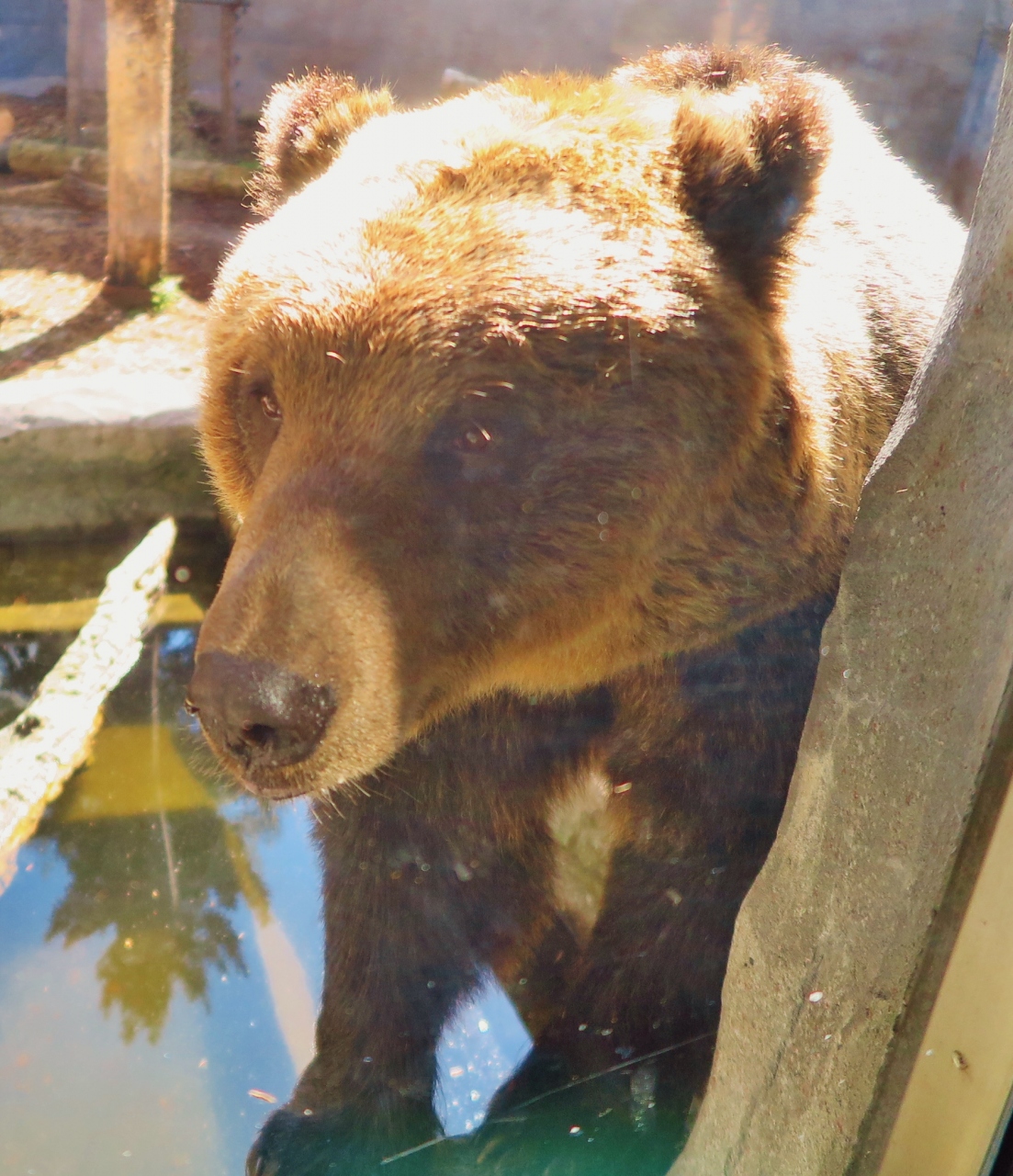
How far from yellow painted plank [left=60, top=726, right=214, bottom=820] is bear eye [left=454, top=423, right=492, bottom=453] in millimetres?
1962

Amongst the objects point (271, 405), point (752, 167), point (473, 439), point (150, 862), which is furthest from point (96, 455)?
point (752, 167)

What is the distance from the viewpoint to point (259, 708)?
4.23 ft

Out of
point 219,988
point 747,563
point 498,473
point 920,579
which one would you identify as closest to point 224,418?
point 498,473

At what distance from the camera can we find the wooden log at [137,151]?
12.1 feet

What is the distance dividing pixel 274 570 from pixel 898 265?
1.23 meters

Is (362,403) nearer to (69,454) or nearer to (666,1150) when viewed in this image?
(666,1150)

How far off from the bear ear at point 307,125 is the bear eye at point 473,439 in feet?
2.28

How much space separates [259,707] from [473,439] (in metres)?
0.42

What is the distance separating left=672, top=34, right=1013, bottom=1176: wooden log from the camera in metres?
1.16

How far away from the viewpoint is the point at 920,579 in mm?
1269

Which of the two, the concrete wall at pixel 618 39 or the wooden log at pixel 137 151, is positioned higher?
the concrete wall at pixel 618 39

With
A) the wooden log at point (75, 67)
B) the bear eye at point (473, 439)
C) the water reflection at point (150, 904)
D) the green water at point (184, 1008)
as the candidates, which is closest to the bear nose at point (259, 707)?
the bear eye at point (473, 439)

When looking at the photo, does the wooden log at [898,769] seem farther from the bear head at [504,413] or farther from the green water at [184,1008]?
the green water at [184,1008]

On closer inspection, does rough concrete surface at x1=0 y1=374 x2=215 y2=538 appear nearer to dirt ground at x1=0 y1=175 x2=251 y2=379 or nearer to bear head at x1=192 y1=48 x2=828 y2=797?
dirt ground at x1=0 y1=175 x2=251 y2=379
